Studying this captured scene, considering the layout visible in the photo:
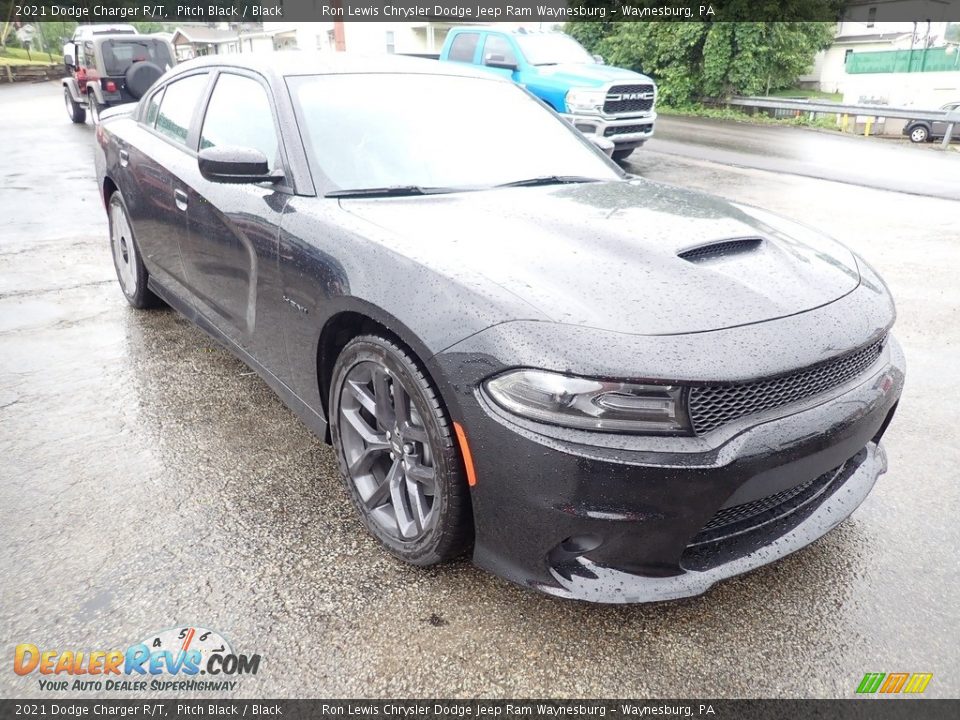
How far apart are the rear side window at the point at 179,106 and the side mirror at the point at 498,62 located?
24.8 ft

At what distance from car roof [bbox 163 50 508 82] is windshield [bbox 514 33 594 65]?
7775mm

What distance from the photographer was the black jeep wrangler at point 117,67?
44.5 ft

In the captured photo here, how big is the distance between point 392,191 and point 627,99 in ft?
28.5

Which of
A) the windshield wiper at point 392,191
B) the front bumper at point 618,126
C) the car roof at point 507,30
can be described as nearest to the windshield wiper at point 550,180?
the windshield wiper at point 392,191

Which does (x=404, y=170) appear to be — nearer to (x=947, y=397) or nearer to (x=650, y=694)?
(x=650, y=694)

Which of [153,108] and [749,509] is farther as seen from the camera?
[153,108]

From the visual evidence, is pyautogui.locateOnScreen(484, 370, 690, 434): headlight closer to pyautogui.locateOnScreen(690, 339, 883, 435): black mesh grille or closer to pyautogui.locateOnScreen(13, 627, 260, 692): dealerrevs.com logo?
pyautogui.locateOnScreen(690, 339, 883, 435): black mesh grille

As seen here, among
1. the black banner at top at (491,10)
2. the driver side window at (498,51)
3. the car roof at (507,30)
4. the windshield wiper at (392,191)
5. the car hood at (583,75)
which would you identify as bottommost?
the windshield wiper at (392,191)

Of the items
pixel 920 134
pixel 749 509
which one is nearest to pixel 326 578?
pixel 749 509

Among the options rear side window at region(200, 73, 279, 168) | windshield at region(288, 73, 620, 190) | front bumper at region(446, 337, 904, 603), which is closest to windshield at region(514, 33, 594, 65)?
windshield at region(288, 73, 620, 190)

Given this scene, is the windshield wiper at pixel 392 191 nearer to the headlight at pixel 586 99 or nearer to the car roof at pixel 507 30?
the headlight at pixel 586 99

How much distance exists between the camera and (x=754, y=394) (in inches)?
75.5

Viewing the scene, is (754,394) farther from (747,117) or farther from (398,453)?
(747,117)

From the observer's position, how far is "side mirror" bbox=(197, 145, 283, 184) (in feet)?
8.89
